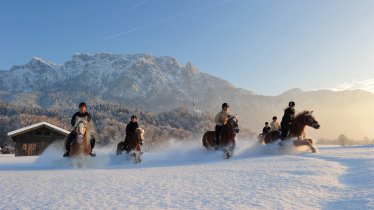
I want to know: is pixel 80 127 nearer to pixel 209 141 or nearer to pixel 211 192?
pixel 209 141

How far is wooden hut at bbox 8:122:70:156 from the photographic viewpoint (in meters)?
41.9

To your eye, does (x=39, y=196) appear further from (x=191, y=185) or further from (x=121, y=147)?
(x=121, y=147)

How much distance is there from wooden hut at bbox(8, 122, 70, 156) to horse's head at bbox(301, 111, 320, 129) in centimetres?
3242

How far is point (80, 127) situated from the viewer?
12.5m

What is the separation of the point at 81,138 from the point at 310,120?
9338mm

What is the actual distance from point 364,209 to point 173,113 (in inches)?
4975

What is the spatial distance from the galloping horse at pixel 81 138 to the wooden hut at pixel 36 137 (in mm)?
30807

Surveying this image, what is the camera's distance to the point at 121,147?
55.2ft

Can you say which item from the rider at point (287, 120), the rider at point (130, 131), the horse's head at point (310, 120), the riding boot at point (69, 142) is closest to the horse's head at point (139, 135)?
the rider at point (130, 131)

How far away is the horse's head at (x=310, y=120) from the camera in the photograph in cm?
1545

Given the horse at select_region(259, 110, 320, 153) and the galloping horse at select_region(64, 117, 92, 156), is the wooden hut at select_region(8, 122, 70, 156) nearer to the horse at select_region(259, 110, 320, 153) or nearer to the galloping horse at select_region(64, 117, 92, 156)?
the galloping horse at select_region(64, 117, 92, 156)

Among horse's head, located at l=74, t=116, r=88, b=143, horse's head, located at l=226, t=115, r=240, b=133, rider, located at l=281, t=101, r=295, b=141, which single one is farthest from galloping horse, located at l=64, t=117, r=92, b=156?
rider, located at l=281, t=101, r=295, b=141

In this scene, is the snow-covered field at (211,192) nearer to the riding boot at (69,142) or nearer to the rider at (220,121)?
the riding boot at (69,142)

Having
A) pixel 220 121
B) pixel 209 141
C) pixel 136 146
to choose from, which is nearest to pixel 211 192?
pixel 136 146
